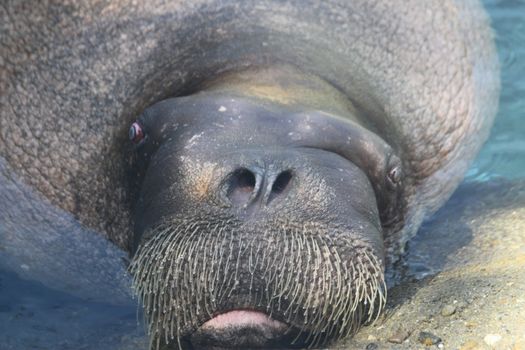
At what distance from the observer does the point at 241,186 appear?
522 cm

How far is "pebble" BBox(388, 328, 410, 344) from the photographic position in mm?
5566

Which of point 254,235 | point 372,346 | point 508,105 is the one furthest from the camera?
point 508,105

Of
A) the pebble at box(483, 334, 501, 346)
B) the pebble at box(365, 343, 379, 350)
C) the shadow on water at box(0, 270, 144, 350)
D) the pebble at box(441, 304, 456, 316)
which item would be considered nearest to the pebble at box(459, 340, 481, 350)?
the pebble at box(483, 334, 501, 346)

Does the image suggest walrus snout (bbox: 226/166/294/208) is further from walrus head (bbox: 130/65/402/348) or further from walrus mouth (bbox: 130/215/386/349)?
walrus mouth (bbox: 130/215/386/349)

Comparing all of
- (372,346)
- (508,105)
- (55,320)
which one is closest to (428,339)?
(372,346)

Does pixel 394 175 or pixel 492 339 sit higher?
pixel 394 175

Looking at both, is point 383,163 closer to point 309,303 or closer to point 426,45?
point 309,303

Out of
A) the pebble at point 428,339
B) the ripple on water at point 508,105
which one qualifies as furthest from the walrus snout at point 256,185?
the ripple on water at point 508,105

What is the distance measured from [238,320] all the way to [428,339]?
111cm

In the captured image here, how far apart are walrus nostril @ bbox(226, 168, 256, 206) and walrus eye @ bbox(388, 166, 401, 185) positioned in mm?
1347

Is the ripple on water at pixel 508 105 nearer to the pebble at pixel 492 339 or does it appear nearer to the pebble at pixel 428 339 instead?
the pebble at pixel 428 339

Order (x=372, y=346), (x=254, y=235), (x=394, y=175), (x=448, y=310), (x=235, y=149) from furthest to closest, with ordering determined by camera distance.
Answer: (x=394, y=175) → (x=448, y=310) → (x=372, y=346) → (x=235, y=149) → (x=254, y=235)

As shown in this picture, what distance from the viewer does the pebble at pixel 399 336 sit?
5566mm

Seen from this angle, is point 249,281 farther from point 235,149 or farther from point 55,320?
point 55,320
